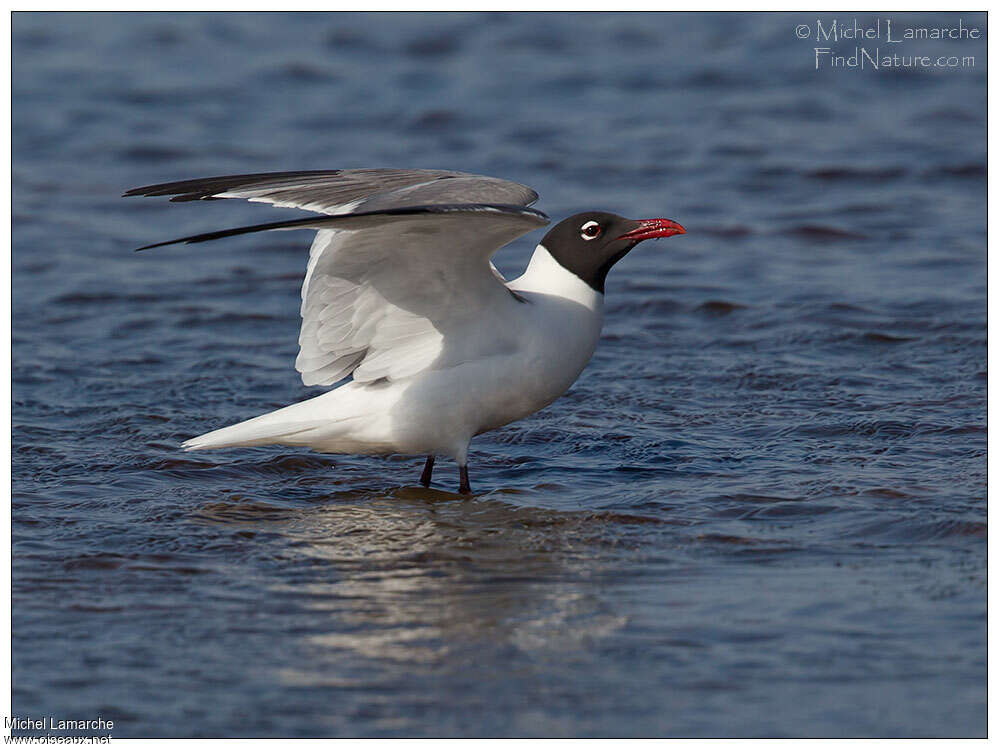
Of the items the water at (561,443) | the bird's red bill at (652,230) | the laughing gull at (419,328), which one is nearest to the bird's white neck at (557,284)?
the laughing gull at (419,328)

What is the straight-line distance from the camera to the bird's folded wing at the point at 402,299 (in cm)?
564

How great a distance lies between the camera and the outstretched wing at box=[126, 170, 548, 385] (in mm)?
5691

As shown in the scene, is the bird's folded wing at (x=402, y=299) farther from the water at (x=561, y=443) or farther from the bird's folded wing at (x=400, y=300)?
the water at (x=561, y=443)

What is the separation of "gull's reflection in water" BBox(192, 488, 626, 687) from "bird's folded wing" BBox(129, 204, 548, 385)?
25.1 inches

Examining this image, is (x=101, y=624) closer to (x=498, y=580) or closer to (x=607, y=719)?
(x=498, y=580)

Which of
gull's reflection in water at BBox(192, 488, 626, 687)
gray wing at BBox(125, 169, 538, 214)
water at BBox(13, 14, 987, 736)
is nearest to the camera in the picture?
water at BBox(13, 14, 987, 736)

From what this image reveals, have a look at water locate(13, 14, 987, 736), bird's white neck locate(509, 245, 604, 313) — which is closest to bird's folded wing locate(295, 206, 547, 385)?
bird's white neck locate(509, 245, 604, 313)

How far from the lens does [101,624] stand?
15.5ft

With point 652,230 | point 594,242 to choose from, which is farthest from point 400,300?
point 652,230

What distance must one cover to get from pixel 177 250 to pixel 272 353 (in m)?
3.05

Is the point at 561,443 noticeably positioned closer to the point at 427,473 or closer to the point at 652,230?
the point at 427,473

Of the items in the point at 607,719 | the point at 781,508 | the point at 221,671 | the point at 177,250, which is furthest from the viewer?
the point at 177,250

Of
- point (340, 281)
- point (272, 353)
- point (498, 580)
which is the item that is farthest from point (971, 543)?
point (272, 353)

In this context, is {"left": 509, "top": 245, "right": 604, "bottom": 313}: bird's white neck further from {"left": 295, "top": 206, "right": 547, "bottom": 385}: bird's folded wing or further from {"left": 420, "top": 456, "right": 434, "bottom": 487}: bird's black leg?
{"left": 420, "top": 456, "right": 434, "bottom": 487}: bird's black leg
